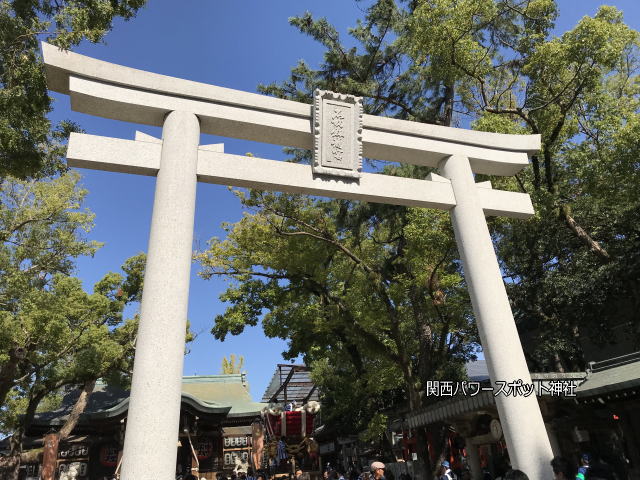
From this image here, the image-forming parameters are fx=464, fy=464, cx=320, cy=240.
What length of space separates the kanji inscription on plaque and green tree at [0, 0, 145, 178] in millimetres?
3093

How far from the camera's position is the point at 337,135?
623 centimetres

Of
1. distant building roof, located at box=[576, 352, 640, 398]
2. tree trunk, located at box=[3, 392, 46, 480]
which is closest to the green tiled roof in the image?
tree trunk, located at box=[3, 392, 46, 480]

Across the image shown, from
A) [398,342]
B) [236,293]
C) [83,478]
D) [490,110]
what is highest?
[490,110]

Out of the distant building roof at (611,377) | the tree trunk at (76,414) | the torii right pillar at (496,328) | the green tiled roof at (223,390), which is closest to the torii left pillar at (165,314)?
the torii right pillar at (496,328)

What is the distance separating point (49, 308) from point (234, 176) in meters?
9.68

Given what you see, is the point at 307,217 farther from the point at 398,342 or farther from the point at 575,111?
the point at 575,111

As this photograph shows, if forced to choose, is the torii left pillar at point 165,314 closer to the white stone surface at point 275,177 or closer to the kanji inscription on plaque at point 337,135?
the white stone surface at point 275,177

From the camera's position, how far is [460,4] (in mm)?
9602

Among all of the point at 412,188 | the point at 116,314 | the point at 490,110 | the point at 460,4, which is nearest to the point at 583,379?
the point at 412,188

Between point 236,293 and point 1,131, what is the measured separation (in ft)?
35.2

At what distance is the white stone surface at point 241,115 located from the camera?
5.36m

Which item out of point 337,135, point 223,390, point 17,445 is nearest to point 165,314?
point 337,135

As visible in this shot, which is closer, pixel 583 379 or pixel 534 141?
pixel 534 141

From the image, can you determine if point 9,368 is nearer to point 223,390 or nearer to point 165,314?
point 165,314
